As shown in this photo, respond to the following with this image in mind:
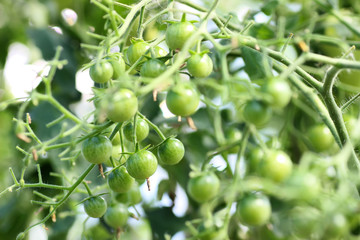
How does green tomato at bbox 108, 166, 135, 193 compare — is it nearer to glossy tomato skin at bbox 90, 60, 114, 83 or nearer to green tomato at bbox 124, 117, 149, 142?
green tomato at bbox 124, 117, 149, 142

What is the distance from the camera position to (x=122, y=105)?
760mm

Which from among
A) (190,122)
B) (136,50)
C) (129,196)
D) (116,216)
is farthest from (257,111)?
(129,196)

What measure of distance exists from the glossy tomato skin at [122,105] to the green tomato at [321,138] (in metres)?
0.78

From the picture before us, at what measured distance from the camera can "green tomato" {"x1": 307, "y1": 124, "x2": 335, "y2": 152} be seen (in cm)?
138

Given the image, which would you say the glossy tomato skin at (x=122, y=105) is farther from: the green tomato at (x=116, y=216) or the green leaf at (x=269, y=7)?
the green leaf at (x=269, y=7)

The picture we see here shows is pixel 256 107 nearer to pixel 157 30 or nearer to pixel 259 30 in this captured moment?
pixel 259 30

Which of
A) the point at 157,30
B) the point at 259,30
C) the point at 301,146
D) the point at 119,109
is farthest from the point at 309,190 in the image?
the point at 157,30

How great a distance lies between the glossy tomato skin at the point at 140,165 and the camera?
0.94 metres

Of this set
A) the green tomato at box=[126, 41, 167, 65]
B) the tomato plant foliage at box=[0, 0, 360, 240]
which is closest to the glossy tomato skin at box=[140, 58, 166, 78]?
the tomato plant foliage at box=[0, 0, 360, 240]

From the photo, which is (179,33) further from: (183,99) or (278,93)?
(278,93)

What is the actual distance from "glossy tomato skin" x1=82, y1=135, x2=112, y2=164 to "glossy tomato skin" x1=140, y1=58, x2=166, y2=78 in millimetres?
163

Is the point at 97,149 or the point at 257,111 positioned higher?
the point at 257,111

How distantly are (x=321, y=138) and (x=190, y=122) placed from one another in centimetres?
62

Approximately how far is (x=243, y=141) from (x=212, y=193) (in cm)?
10
